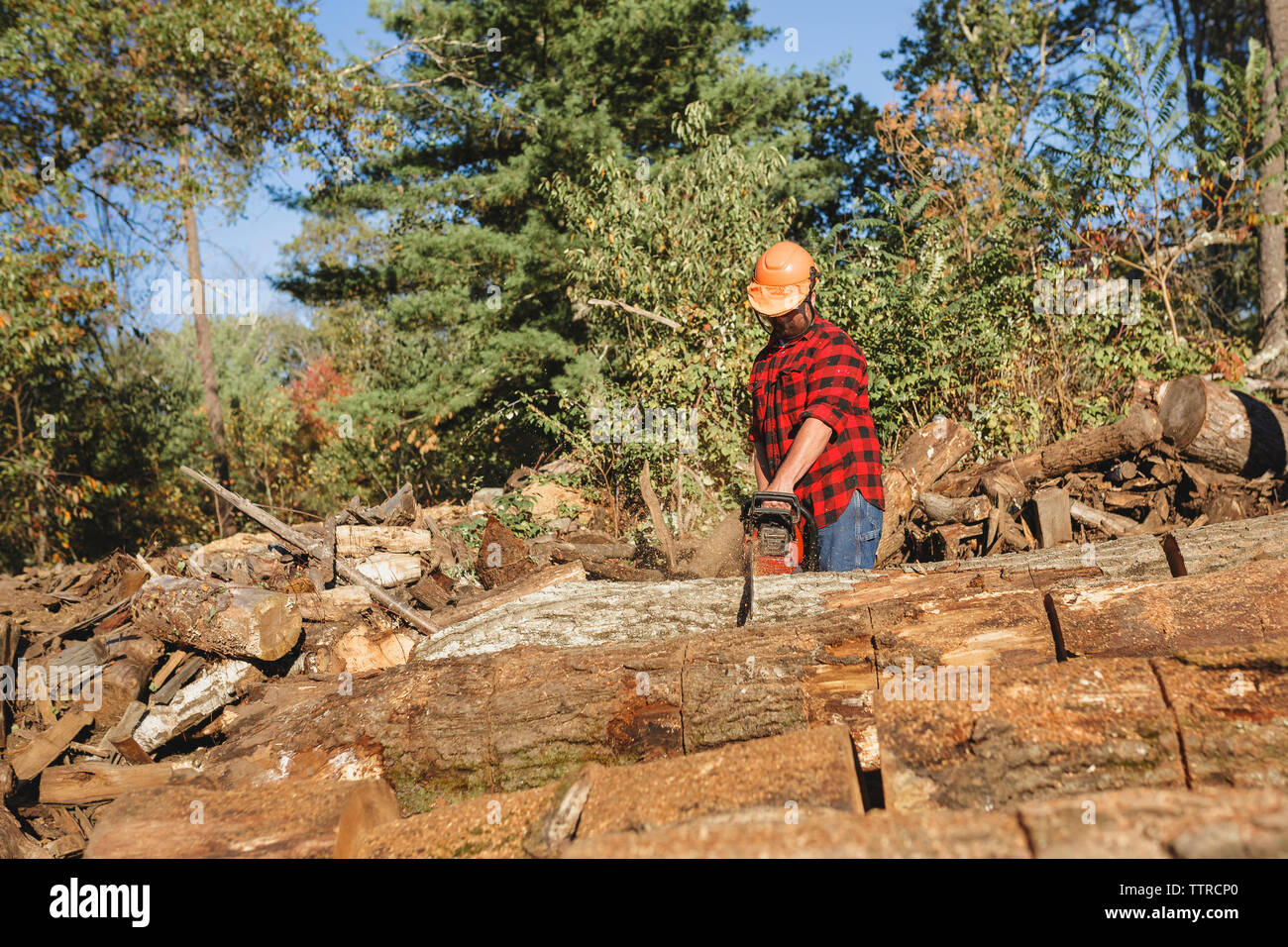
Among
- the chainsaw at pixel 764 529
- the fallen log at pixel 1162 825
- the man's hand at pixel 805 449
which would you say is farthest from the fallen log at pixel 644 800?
the man's hand at pixel 805 449

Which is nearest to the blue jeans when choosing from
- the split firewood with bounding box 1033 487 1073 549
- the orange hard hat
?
the orange hard hat

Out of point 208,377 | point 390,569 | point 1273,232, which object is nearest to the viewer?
point 390,569

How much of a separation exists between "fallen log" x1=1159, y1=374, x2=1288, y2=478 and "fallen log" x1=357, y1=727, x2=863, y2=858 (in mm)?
4984

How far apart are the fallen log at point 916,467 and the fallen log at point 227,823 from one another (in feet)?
14.0

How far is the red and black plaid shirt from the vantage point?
12.3 ft

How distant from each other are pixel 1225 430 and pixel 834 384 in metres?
3.70

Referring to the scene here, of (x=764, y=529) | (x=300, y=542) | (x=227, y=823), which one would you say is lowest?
(x=227, y=823)

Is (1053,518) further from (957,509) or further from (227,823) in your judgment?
(227,823)

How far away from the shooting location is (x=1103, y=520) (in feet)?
18.4

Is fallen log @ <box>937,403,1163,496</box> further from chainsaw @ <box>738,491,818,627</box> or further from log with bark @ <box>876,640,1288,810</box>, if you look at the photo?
log with bark @ <box>876,640,1288,810</box>

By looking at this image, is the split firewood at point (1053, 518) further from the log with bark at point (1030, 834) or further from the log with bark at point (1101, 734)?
the log with bark at point (1030, 834)

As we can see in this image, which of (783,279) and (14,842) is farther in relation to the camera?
(783,279)

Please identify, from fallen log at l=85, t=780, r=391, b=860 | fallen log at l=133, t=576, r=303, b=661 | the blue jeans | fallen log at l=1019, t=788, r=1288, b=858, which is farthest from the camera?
fallen log at l=133, t=576, r=303, b=661

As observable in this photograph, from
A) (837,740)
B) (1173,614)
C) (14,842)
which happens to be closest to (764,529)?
(837,740)
